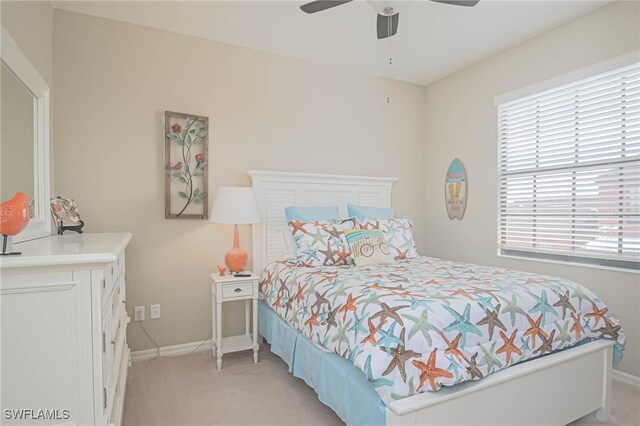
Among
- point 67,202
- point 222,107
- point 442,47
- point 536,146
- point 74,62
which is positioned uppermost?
point 442,47

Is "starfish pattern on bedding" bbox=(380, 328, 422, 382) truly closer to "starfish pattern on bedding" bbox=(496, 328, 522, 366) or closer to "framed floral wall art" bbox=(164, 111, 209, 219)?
"starfish pattern on bedding" bbox=(496, 328, 522, 366)

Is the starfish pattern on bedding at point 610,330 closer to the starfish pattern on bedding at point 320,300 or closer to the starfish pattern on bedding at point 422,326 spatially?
the starfish pattern on bedding at point 422,326

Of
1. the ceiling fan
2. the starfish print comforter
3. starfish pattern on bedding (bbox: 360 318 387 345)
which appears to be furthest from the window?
starfish pattern on bedding (bbox: 360 318 387 345)

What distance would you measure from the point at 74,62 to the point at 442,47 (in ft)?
10.1

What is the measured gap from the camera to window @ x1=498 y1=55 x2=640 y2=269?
8.30 feet

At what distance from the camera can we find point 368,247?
279 centimetres

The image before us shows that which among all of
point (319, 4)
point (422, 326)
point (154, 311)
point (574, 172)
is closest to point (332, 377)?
point (422, 326)

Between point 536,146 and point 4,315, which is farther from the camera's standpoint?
point 536,146

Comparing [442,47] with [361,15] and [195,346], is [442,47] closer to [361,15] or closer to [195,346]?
[361,15]

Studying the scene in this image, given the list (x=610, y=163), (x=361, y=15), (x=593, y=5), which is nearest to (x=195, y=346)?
(x=361, y=15)

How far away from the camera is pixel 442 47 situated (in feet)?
10.8

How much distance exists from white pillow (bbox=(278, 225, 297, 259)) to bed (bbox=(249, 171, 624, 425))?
666 millimetres

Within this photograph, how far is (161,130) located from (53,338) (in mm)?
2060

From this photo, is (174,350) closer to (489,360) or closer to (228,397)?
(228,397)
